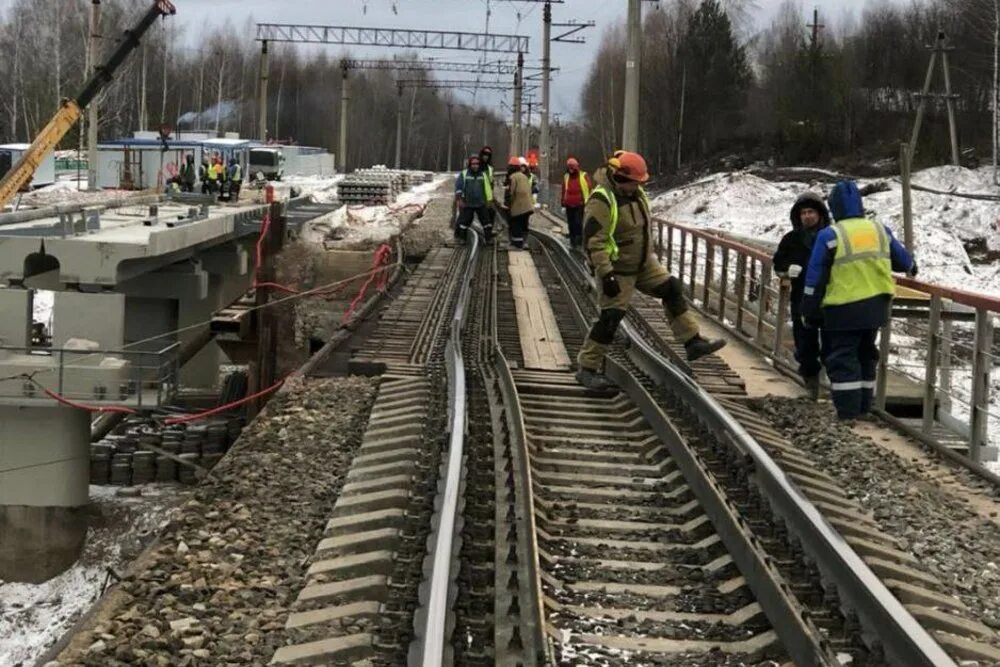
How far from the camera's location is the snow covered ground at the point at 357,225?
99.7 ft

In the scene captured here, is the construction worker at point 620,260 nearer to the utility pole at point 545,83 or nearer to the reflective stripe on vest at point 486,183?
the reflective stripe on vest at point 486,183

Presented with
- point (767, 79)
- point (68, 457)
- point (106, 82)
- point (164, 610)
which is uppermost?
point (767, 79)

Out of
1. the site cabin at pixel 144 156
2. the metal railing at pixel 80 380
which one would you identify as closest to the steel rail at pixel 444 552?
the metal railing at pixel 80 380

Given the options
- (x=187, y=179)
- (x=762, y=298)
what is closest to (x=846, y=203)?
(x=762, y=298)

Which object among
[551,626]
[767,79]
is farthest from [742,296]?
[767,79]

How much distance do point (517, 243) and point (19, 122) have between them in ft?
233

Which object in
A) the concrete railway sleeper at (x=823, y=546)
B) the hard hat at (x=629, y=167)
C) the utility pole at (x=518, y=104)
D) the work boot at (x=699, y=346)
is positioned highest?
the utility pole at (x=518, y=104)

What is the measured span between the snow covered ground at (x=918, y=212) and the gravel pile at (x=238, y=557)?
1524 cm

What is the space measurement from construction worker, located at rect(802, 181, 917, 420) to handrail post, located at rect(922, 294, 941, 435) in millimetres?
319

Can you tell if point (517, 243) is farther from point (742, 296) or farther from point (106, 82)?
point (742, 296)

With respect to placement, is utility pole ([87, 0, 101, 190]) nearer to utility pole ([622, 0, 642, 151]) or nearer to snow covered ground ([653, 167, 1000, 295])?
utility pole ([622, 0, 642, 151])

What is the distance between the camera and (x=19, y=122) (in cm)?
8462

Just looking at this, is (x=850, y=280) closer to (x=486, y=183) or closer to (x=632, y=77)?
(x=632, y=77)

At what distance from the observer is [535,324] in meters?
13.7
